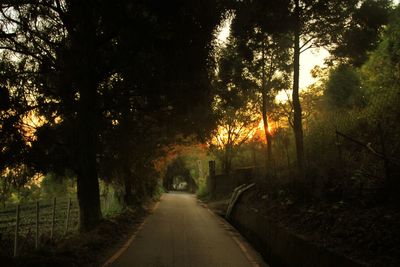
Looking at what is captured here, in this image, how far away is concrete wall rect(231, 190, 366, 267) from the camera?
6766mm

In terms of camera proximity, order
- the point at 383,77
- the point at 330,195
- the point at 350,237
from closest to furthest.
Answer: the point at 350,237 → the point at 330,195 → the point at 383,77

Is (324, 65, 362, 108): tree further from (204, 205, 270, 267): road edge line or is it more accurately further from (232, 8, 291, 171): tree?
(204, 205, 270, 267): road edge line

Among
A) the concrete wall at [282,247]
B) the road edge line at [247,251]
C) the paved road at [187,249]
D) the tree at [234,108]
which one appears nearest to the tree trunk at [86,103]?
the paved road at [187,249]

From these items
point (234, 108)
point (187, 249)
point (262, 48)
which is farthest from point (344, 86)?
point (187, 249)

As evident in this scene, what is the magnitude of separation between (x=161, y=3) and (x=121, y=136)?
6563 millimetres

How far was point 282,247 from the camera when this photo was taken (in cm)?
954

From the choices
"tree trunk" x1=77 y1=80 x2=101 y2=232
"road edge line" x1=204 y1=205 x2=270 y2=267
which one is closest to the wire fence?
"tree trunk" x1=77 y1=80 x2=101 y2=232

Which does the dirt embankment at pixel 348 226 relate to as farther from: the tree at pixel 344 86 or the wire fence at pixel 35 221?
the tree at pixel 344 86

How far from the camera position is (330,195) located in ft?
32.1

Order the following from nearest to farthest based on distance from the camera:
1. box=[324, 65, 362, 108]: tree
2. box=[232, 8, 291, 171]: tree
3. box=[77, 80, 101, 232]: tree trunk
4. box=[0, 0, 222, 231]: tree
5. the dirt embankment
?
1. the dirt embankment
2. box=[0, 0, 222, 231]: tree
3. box=[77, 80, 101, 232]: tree trunk
4. box=[232, 8, 291, 171]: tree
5. box=[324, 65, 362, 108]: tree

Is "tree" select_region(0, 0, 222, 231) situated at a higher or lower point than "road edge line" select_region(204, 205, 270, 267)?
higher

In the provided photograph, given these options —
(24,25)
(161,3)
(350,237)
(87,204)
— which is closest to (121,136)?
(87,204)

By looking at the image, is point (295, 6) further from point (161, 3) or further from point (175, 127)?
point (175, 127)

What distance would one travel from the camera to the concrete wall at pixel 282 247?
22.2ft
